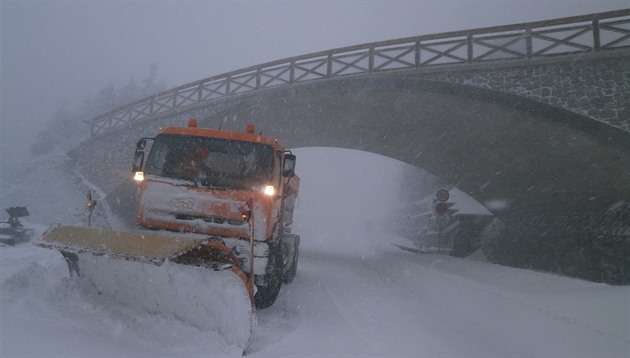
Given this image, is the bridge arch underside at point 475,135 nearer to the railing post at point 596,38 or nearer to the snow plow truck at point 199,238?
the railing post at point 596,38

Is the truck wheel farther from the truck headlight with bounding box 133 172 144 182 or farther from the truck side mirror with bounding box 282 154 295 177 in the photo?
the truck headlight with bounding box 133 172 144 182

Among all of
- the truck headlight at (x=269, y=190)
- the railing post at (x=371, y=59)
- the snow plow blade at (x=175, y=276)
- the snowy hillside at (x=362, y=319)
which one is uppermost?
the railing post at (x=371, y=59)

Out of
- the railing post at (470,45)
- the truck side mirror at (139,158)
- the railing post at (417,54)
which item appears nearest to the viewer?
the truck side mirror at (139,158)

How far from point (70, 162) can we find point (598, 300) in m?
23.3

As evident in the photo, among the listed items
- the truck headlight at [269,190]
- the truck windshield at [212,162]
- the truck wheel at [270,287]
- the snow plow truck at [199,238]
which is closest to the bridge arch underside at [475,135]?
the snow plow truck at [199,238]

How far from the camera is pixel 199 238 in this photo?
411 cm

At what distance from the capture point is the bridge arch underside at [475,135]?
10969mm

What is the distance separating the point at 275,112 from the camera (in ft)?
54.1

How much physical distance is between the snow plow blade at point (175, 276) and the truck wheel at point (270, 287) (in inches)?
54.7

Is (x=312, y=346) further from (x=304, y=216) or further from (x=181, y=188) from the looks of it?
(x=304, y=216)

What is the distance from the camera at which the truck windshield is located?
585 cm

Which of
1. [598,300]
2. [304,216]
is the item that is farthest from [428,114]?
[304,216]

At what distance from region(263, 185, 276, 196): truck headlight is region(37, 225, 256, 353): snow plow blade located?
1.45 meters

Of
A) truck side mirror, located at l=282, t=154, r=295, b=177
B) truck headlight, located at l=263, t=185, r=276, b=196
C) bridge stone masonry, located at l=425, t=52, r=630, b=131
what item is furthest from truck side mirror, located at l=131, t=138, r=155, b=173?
bridge stone masonry, located at l=425, t=52, r=630, b=131
